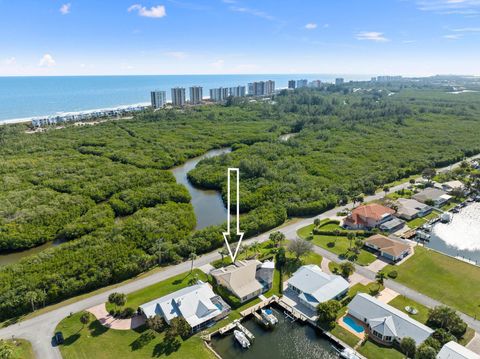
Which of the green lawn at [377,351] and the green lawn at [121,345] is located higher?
the green lawn at [121,345]

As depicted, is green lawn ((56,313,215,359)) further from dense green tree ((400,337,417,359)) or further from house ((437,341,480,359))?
house ((437,341,480,359))

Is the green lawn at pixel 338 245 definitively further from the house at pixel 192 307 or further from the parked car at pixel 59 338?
the parked car at pixel 59 338

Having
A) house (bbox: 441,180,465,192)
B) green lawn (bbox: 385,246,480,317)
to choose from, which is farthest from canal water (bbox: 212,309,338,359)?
house (bbox: 441,180,465,192)

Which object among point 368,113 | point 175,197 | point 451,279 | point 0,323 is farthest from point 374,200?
point 368,113

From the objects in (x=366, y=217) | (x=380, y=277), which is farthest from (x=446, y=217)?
(x=380, y=277)

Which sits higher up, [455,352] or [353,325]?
[455,352]

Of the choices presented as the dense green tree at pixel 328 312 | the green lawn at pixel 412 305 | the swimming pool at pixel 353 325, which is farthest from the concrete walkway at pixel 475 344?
the dense green tree at pixel 328 312

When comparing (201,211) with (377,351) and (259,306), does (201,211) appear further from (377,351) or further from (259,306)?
(377,351)
